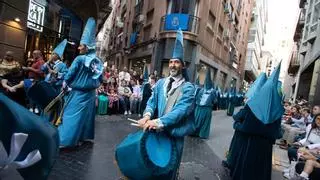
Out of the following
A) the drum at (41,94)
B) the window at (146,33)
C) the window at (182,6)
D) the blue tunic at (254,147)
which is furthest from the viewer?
the window at (146,33)

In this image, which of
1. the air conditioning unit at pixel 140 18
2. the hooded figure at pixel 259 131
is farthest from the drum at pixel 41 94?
the air conditioning unit at pixel 140 18

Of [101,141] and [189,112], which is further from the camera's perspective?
[101,141]

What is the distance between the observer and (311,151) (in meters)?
6.93

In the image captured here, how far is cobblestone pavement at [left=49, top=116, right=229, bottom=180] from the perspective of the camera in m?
5.69

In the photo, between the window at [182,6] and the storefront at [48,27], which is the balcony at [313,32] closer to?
the window at [182,6]

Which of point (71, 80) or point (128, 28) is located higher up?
point (128, 28)

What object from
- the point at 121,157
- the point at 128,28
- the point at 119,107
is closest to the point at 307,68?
the point at 119,107

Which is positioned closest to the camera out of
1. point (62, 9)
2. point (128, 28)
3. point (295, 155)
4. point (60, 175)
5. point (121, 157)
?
point (121, 157)

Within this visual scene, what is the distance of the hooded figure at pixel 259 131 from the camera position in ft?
19.3

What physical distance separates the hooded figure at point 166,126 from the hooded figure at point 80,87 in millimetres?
2763

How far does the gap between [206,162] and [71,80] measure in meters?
3.10

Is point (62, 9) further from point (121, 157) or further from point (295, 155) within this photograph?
point (121, 157)

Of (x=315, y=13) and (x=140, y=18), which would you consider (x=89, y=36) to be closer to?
(x=315, y=13)

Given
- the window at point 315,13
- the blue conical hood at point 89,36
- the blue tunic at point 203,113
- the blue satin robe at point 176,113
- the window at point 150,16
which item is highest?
the window at point 315,13
